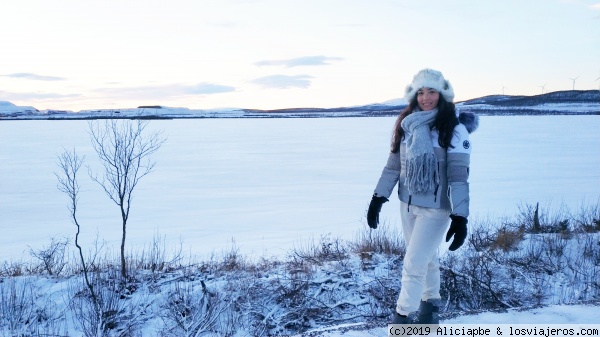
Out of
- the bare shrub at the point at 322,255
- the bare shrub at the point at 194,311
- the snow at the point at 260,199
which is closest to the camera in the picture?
the bare shrub at the point at 194,311

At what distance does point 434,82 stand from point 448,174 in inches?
23.1

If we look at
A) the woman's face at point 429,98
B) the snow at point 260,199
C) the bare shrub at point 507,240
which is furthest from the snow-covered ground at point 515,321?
the bare shrub at point 507,240

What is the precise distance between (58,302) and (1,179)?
605 inches

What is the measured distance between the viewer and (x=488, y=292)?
515cm

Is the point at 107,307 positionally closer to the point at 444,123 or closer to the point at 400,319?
the point at 400,319

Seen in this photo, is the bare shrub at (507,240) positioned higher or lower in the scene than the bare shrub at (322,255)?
higher

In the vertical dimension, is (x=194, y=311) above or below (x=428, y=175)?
below

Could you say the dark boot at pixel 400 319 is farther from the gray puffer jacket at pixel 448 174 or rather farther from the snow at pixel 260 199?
the gray puffer jacket at pixel 448 174

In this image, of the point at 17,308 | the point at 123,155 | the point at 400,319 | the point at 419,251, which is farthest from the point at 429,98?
the point at 123,155

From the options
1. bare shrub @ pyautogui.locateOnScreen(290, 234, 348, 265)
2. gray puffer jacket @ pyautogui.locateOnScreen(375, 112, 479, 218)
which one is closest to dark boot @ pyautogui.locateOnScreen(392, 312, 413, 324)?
gray puffer jacket @ pyautogui.locateOnScreen(375, 112, 479, 218)

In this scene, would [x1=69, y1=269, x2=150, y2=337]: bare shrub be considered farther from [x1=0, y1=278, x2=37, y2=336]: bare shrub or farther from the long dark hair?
the long dark hair

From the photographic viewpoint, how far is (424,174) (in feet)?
10.2

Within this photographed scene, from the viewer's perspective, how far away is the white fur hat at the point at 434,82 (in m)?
3.25

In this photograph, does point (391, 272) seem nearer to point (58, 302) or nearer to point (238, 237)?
point (58, 302)
